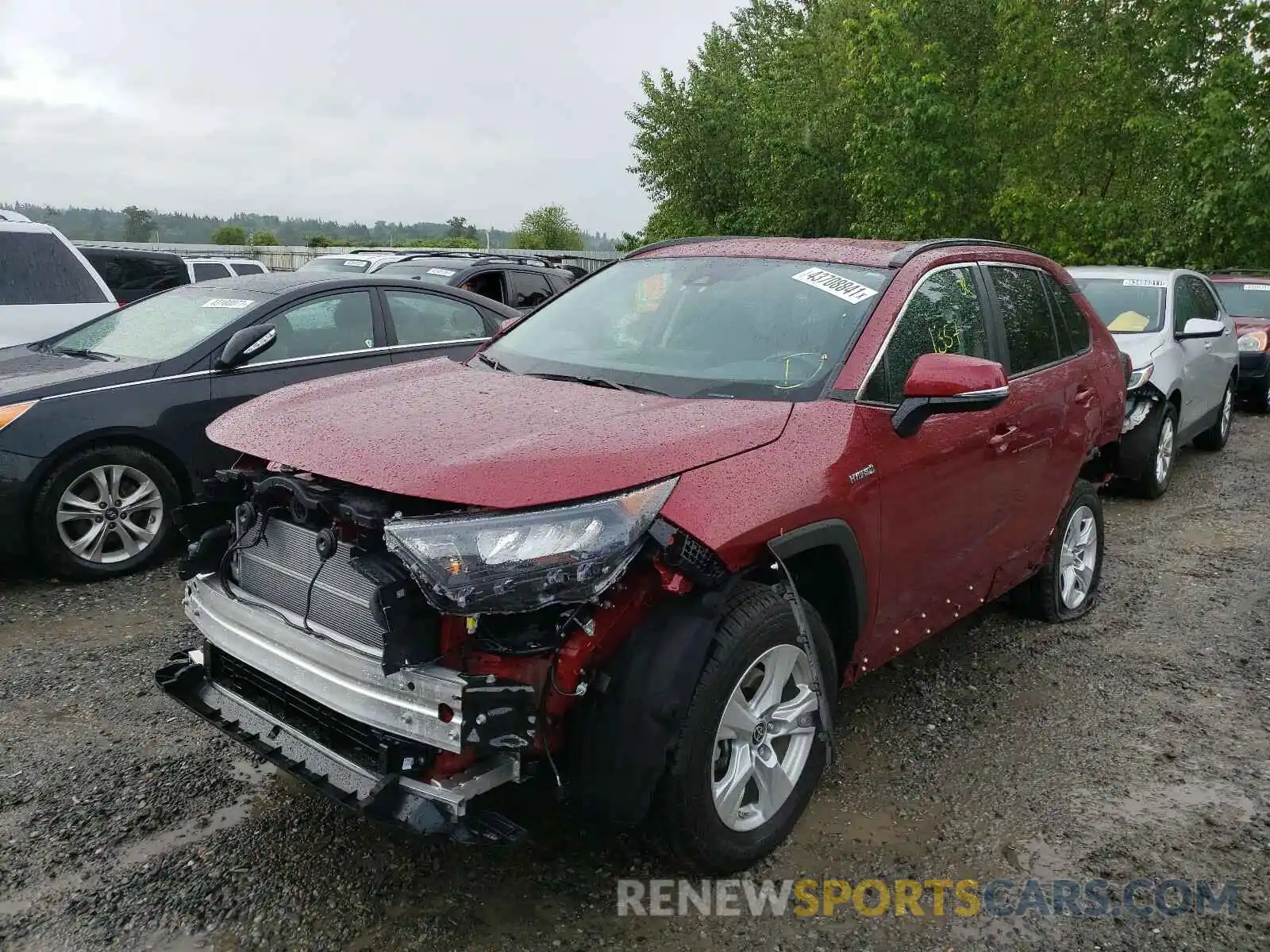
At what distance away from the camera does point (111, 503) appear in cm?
538

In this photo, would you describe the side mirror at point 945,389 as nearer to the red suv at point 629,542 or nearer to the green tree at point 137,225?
the red suv at point 629,542

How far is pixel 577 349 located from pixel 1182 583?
3.95 metres

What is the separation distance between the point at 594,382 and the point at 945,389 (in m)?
1.14

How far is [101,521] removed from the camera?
5.33 meters

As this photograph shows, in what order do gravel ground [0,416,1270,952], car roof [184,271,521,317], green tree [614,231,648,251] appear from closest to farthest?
gravel ground [0,416,1270,952] < car roof [184,271,521,317] < green tree [614,231,648,251]

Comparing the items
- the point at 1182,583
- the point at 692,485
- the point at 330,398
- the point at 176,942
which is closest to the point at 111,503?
the point at 330,398

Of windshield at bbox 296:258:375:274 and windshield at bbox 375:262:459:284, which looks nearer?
windshield at bbox 375:262:459:284

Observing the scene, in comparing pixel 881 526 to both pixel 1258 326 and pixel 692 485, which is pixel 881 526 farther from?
pixel 1258 326

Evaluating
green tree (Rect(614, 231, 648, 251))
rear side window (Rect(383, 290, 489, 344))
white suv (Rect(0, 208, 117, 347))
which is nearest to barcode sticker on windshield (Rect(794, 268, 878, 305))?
rear side window (Rect(383, 290, 489, 344))

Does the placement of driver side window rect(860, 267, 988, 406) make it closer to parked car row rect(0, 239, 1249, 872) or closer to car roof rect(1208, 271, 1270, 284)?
parked car row rect(0, 239, 1249, 872)

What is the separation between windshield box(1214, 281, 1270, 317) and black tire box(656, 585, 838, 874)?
1223cm

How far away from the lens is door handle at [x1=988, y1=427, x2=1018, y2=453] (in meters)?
3.78

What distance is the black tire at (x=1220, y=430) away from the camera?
9516 millimetres

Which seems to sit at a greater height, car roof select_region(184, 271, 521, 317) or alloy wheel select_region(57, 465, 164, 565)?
car roof select_region(184, 271, 521, 317)
